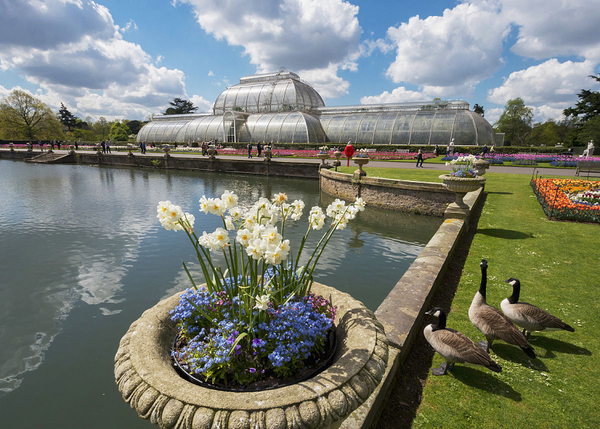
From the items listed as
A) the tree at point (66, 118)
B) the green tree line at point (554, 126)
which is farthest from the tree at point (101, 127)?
the green tree line at point (554, 126)

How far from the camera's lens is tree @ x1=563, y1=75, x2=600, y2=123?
41938 millimetres

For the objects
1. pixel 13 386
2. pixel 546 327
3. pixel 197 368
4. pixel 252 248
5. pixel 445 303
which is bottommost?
pixel 13 386

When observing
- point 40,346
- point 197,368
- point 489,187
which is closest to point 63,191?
point 40,346

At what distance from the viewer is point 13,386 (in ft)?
12.1

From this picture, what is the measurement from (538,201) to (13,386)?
14.6 metres

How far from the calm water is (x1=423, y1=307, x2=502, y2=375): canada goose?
2439mm

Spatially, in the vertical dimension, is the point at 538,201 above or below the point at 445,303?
above

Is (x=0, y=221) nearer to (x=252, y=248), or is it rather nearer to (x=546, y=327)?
(x=252, y=248)

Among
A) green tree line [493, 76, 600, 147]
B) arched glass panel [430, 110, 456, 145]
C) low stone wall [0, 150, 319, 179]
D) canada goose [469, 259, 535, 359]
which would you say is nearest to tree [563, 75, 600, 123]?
green tree line [493, 76, 600, 147]

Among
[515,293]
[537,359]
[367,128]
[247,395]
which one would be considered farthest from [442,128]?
[247,395]

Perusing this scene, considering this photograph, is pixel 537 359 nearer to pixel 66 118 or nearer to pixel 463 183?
pixel 463 183

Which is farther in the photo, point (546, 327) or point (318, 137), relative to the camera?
point (318, 137)

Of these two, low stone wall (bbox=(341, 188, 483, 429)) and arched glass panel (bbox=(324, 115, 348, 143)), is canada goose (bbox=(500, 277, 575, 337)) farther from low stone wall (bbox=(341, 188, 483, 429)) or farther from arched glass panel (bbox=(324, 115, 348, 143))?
arched glass panel (bbox=(324, 115, 348, 143))

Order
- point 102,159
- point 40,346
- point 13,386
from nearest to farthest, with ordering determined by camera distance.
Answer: point 13,386
point 40,346
point 102,159
